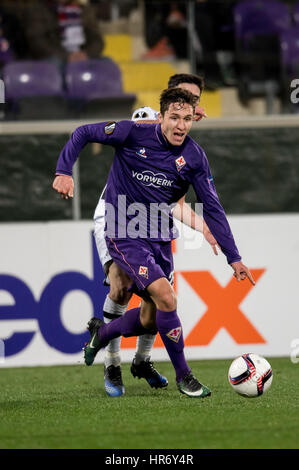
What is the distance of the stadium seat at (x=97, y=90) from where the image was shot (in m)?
10.4

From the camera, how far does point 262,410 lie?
500 cm

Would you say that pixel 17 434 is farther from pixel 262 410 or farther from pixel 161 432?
pixel 262 410

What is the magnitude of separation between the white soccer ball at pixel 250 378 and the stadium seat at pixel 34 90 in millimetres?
5478

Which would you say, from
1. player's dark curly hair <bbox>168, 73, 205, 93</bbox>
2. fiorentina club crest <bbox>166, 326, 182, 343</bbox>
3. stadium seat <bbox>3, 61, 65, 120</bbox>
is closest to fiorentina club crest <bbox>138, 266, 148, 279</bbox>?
fiorentina club crest <bbox>166, 326, 182, 343</bbox>

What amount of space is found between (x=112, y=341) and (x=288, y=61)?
5.96 meters

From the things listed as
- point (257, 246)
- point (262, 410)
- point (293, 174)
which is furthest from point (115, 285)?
point (293, 174)

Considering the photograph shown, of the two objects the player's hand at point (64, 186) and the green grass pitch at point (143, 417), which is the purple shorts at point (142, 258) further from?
the green grass pitch at point (143, 417)

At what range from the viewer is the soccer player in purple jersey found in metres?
5.46

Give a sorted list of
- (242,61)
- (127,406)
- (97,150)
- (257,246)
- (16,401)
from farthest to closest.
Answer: (242,61) → (97,150) → (257,246) → (16,401) → (127,406)

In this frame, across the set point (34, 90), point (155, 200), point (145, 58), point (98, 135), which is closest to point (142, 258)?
point (155, 200)

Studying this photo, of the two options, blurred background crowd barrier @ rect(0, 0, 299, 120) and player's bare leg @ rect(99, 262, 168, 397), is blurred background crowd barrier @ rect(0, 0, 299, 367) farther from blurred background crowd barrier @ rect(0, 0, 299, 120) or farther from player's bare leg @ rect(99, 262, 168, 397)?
player's bare leg @ rect(99, 262, 168, 397)

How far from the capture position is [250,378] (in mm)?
5355

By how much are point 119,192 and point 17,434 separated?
6.39ft

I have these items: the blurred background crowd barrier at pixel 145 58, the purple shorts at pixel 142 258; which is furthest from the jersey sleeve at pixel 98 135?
the blurred background crowd barrier at pixel 145 58
